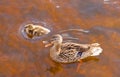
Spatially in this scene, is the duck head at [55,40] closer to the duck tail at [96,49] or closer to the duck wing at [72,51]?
the duck wing at [72,51]

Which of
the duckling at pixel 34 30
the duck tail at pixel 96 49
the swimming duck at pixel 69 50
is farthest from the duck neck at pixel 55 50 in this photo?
the duck tail at pixel 96 49

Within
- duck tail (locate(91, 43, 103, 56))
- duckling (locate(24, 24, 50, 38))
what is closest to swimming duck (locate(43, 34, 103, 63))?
duck tail (locate(91, 43, 103, 56))

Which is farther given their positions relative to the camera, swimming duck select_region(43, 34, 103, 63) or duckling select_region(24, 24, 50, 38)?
duckling select_region(24, 24, 50, 38)

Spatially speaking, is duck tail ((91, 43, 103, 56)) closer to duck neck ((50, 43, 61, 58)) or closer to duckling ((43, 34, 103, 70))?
duckling ((43, 34, 103, 70))

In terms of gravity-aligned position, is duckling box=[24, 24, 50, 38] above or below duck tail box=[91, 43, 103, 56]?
above

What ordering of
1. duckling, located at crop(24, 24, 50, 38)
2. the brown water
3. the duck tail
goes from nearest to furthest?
1. the brown water
2. the duck tail
3. duckling, located at crop(24, 24, 50, 38)

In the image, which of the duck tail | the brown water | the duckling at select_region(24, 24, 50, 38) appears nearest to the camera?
the brown water
